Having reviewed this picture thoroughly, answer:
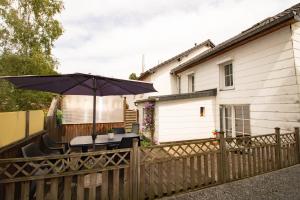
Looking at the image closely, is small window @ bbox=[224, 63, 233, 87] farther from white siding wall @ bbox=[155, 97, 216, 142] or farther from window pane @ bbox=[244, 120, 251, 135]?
window pane @ bbox=[244, 120, 251, 135]

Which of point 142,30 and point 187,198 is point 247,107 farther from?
point 142,30

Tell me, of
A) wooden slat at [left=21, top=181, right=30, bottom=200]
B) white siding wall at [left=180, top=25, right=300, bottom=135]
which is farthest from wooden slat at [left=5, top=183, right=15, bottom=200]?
white siding wall at [left=180, top=25, right=300, bottom=135]

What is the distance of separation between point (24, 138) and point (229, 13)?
11.8m

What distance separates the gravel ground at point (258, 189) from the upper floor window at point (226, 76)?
471 cm

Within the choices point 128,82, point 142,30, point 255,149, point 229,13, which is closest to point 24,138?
point 128,82

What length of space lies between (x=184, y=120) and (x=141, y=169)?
6000mm

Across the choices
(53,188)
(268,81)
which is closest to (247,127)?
(268,81)

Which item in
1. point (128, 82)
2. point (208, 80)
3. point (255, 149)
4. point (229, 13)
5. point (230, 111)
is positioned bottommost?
point (255, 149)

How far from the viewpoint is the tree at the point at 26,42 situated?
21.2 feet

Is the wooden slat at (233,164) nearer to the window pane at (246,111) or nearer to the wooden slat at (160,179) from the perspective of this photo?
the wooden slat at (160,179)

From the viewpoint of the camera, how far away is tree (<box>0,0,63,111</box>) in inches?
255

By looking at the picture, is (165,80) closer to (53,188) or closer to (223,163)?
(223,163)

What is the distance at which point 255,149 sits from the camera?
14.8 feet

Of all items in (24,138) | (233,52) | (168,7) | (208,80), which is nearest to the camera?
(24,138)
